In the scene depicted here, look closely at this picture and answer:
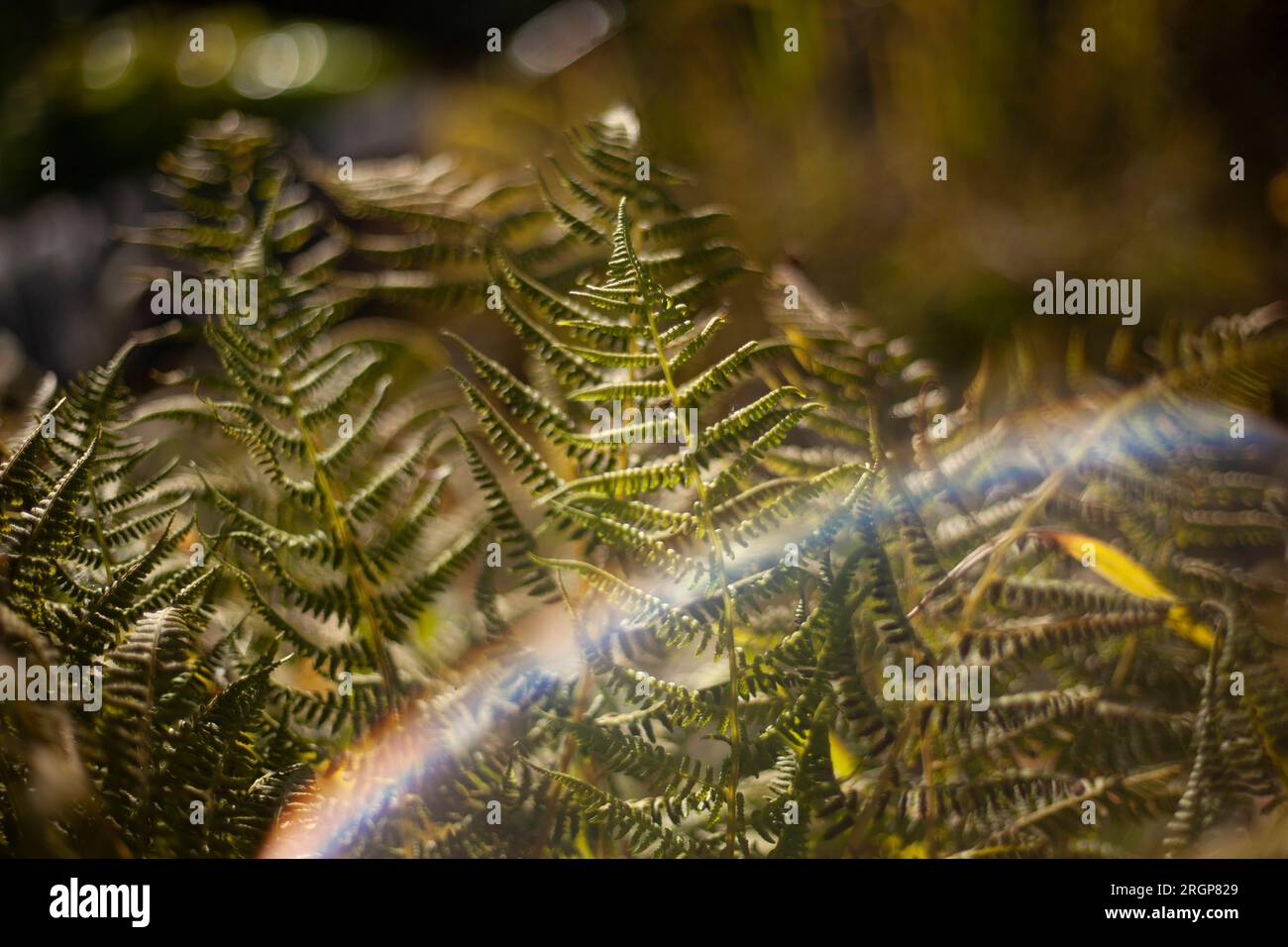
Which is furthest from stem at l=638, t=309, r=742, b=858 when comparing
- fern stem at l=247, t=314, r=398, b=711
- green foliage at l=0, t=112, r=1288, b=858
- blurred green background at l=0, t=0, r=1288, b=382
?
blurred green background at l=0, t=0, r=1288, b=382

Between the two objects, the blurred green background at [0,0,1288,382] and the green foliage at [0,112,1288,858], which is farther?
the blurred green background at [0,0,1288,382]

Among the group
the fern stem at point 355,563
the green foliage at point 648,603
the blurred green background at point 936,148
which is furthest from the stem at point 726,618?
the blurred green background at point 936,148

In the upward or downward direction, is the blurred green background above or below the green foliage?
above

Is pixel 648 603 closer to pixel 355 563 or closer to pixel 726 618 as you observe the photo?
pixel 726 618

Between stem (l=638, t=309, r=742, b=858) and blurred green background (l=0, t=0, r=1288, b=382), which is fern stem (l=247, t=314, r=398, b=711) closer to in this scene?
stem (l=638, t=309, r=742, b=858)

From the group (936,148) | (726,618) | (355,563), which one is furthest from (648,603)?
(936,148)
